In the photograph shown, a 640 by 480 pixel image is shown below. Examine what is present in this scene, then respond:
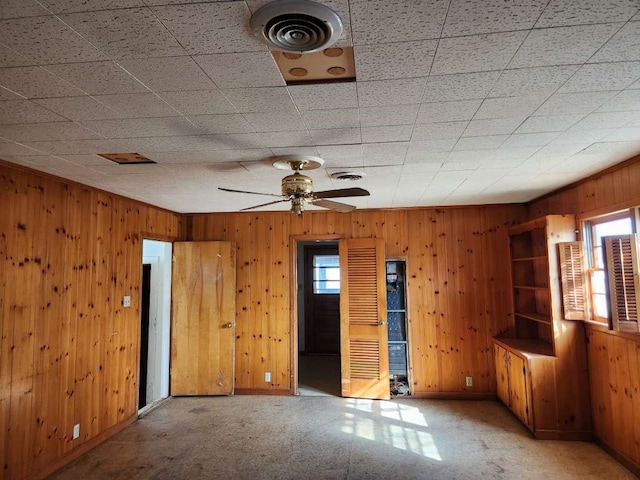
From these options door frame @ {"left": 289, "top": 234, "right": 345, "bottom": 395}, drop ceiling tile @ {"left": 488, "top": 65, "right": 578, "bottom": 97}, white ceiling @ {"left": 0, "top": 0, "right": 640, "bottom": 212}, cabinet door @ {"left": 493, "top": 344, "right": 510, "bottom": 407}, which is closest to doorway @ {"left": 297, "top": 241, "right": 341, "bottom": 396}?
door frame @ {"left": 289, "top": 234, "right": 345, "bottom": 395}

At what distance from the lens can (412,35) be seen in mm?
1323

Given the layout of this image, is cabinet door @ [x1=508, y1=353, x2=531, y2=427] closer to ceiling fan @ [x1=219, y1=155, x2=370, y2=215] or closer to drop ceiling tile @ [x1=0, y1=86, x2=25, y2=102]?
ceiling fan @ [x1=219, y1=155, x2=370, y2=215]

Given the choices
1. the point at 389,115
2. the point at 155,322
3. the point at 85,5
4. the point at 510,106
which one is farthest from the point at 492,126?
the point at 155,322

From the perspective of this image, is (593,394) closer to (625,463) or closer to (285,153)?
(625,463)

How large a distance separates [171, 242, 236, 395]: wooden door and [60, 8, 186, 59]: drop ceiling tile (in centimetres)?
384

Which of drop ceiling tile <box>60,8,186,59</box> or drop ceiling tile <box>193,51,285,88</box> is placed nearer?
drop ceiling tile <box>60,8,186,59</box>

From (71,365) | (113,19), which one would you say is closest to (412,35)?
(113,19)

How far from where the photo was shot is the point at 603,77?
5.33 ft

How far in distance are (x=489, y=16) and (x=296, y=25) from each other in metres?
0.64

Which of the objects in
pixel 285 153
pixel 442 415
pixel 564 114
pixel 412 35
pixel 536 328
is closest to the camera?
pixel 412 35

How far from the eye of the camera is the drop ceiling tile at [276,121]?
78.2 inches

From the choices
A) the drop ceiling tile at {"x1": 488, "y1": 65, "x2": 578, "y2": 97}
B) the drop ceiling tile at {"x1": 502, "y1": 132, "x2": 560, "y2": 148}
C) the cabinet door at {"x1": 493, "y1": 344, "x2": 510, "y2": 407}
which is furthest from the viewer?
the cabinet door at {"x1": 493, "y1": 344, "x2": 510, "y2": 407}

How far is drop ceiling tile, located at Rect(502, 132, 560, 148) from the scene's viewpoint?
7.68 ft

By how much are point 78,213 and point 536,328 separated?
17.3ft
